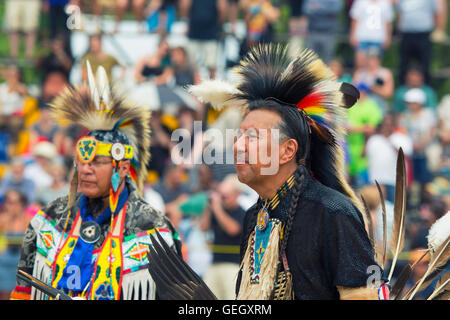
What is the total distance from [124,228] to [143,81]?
6.45 m

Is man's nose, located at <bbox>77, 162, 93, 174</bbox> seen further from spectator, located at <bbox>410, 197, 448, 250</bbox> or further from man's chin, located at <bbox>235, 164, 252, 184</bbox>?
spectator, located at <bbox>410, 197, 448, 250</bbox>

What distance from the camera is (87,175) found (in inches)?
186

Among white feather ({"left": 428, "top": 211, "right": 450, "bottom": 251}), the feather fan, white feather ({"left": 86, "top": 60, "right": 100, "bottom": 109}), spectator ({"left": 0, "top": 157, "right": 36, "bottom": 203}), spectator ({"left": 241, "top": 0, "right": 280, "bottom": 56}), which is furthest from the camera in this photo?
spectator ({"left": 241, "top": 0, "right": 280, "bottom": 56})

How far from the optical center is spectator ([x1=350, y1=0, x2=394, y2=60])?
11.1 meters

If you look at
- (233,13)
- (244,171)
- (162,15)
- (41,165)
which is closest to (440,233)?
(244,171)

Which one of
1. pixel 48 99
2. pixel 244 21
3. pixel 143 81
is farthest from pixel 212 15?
pixel 48 99

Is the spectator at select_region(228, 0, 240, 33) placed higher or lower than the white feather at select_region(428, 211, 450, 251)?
higher

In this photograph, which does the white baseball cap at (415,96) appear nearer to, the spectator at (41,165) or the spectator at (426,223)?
the spectator at (426,223)

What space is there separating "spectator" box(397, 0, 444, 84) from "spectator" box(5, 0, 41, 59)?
17.9ft

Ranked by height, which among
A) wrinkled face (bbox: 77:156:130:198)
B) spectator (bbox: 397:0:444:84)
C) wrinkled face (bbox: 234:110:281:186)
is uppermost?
spectator (bbox: 397:0:444:84)

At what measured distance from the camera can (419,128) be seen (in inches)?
404

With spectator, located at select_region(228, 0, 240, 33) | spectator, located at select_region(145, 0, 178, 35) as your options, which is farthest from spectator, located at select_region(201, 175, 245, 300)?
spectator, located at select_region(145, 0, 178, 35)

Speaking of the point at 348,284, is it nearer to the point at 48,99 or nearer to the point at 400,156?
the point at 400,156
